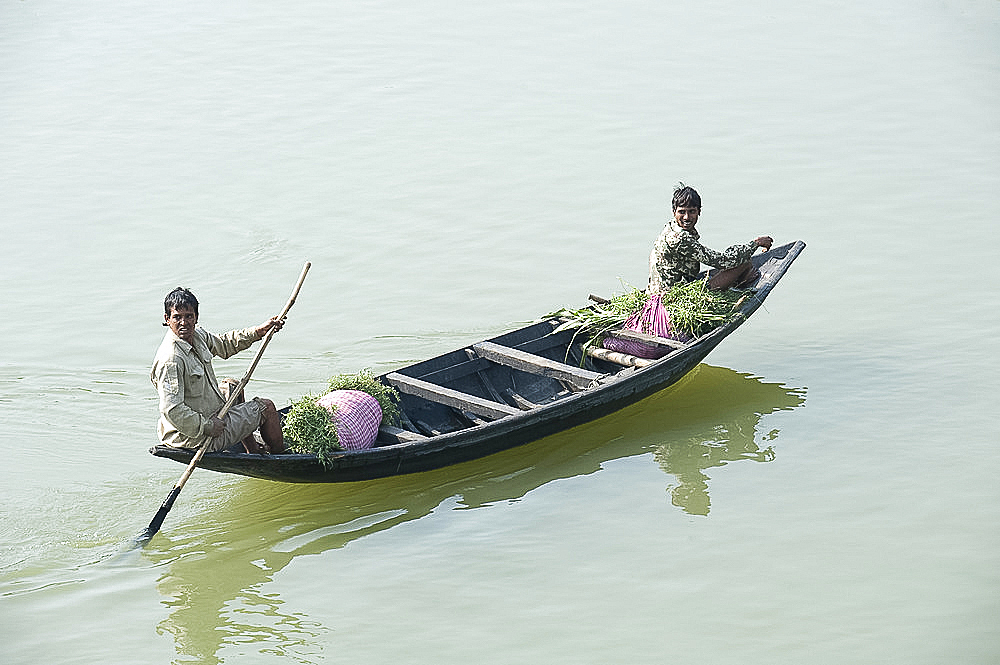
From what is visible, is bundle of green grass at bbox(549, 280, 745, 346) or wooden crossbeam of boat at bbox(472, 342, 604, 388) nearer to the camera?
wooden crossbeam of boat at bbox(472, 342, 604, 388)

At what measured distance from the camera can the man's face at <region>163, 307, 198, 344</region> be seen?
20.2 ft

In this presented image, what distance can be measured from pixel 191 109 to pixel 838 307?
28.9 ft

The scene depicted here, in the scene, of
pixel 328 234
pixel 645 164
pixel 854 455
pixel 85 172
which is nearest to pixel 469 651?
pixel 854 455

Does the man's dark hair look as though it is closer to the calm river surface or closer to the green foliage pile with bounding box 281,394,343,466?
the green foliage pile with bounding box 281,394,343,466

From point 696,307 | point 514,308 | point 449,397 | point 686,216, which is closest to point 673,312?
point 696,307

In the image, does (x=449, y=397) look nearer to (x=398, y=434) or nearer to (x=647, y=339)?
(x=398, y=434)

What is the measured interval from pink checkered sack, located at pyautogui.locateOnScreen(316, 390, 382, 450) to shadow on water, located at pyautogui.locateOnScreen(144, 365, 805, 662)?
1.46 ft

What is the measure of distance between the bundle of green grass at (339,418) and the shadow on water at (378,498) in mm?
466

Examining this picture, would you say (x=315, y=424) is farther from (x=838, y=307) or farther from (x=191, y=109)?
A: (x=191, y=109)

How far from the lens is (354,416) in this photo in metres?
6.73

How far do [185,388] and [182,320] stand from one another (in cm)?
37

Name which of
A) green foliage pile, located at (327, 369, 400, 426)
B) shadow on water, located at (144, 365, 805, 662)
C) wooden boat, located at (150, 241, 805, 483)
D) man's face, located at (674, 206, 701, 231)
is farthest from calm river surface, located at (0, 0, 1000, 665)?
man's face, located at (674, 206, 701, 231)

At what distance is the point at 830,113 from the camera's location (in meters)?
13.8

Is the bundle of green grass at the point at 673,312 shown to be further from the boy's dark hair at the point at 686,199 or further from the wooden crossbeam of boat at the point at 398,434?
the wooden crossbeam of boat at the point at 398,434
